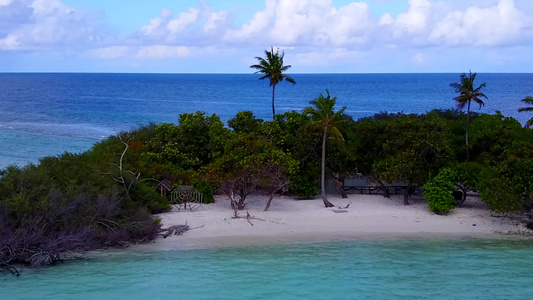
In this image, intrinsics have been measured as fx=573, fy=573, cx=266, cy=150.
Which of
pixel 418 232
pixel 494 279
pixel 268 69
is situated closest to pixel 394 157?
pixel 418 232

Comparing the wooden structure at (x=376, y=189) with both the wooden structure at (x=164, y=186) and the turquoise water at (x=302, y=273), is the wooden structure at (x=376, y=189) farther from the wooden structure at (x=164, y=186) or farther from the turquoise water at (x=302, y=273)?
the wooden structure at (x=164, y=186)

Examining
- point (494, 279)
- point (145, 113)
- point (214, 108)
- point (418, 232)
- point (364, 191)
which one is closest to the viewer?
point (494, 279)

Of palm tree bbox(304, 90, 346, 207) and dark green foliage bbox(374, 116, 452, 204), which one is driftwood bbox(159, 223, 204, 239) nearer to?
palm tree bbox(304, 90, 346, 207)

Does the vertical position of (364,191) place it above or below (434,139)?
below

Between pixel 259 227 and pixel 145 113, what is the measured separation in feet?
261

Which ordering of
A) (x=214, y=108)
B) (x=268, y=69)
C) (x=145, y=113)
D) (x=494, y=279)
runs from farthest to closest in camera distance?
(x=214, y=108) < (x=145, y=113) < (x=268, y=69) < (x=494, y=279)

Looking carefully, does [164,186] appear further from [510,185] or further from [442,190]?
[510,185]

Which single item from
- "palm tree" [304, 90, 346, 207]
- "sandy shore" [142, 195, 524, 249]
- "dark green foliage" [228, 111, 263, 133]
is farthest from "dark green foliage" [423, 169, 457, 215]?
"dark green foliage" [228, 111, 263, 133]

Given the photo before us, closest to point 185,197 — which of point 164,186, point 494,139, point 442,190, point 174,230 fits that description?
point 164,186

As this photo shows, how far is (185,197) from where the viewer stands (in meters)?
29.5

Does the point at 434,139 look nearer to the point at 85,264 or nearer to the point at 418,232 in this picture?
the point at 418,232

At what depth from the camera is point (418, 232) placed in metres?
26.6

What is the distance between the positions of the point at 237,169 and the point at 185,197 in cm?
346

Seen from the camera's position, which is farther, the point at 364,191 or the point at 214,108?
the point at 214,108
